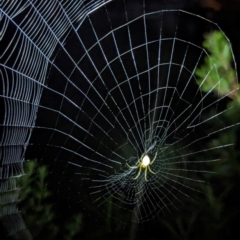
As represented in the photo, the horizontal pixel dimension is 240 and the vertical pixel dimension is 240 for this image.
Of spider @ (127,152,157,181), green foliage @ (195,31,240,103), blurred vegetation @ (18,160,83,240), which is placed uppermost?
green foliage @ (195,31,240,103)

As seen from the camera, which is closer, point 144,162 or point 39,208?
point 39,208

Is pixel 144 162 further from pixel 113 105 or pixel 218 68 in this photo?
pixel 218 68

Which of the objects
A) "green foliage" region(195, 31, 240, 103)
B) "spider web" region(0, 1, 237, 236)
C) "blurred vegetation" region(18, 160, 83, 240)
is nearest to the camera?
"spider web" region(0, 1, 237, 236)

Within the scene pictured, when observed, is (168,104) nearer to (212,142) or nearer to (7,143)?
(212,142)

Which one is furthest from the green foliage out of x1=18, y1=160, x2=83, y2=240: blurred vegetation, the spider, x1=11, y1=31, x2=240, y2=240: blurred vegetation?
x1=18, y1=160, x2=83, y2=240: blurred vegetation

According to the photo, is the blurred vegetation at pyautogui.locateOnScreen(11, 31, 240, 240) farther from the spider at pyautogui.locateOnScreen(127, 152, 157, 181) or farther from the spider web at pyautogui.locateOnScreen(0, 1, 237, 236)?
the spider at pyautogui.locateOnScreen(127, 152, 157, 181)

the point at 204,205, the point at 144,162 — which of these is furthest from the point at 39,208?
the point at 204,205

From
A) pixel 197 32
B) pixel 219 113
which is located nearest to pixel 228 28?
pixel 197 32
